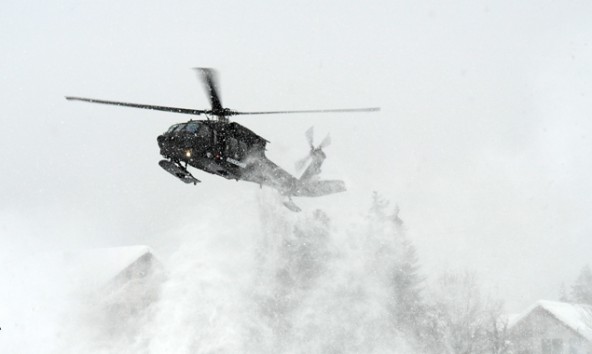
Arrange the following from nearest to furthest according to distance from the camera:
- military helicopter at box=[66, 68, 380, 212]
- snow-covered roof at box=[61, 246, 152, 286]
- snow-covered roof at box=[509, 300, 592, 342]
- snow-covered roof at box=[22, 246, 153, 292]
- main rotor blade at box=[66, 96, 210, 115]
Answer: main rotor blade at box=[66, 96, 210, 115] < military helicopter at box=[66, 68, 380, 212] < snow-covered roof at box=[22, 246, 153, 292] < snow-covered roof at box=[61, 246, 152, 286] < snow-covered roof at box=[509, 300, 592, 342]

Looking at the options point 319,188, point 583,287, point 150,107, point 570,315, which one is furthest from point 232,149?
point 583,287

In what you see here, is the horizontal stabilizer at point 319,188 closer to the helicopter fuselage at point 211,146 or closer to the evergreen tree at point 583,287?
the helicopter fuselage at point 211,146

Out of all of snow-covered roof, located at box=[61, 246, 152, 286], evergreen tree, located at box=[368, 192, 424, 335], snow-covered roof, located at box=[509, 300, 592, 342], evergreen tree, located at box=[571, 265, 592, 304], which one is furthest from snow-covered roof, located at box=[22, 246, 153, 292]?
evergreen tree, located at box=[571, 265, 592, 304]

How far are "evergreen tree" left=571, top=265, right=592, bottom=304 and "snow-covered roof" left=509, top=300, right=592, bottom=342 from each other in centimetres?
3695

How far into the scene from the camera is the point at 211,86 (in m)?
16.5

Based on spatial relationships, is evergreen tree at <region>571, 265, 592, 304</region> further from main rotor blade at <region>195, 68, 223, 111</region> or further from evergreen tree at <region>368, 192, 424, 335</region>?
main rotor blade at <region>195, 68, 223, 111</region>

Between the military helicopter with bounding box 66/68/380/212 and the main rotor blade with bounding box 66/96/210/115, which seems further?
the military helicopter with bounding box 66/68/380/212

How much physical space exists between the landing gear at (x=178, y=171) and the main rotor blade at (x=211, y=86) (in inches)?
88.0

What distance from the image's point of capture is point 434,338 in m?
30.9

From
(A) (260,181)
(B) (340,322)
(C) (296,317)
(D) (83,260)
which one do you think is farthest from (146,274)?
(A) (260,181)

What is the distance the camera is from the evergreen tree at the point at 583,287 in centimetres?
7269

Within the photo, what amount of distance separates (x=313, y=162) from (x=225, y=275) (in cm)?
1163

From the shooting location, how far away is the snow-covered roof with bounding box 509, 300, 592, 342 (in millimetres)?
35312

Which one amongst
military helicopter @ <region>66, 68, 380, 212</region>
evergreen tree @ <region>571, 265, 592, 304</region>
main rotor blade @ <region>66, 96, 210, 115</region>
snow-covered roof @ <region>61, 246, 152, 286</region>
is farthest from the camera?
evergreen tree @ <region>571, 265, 592, 304</region>
